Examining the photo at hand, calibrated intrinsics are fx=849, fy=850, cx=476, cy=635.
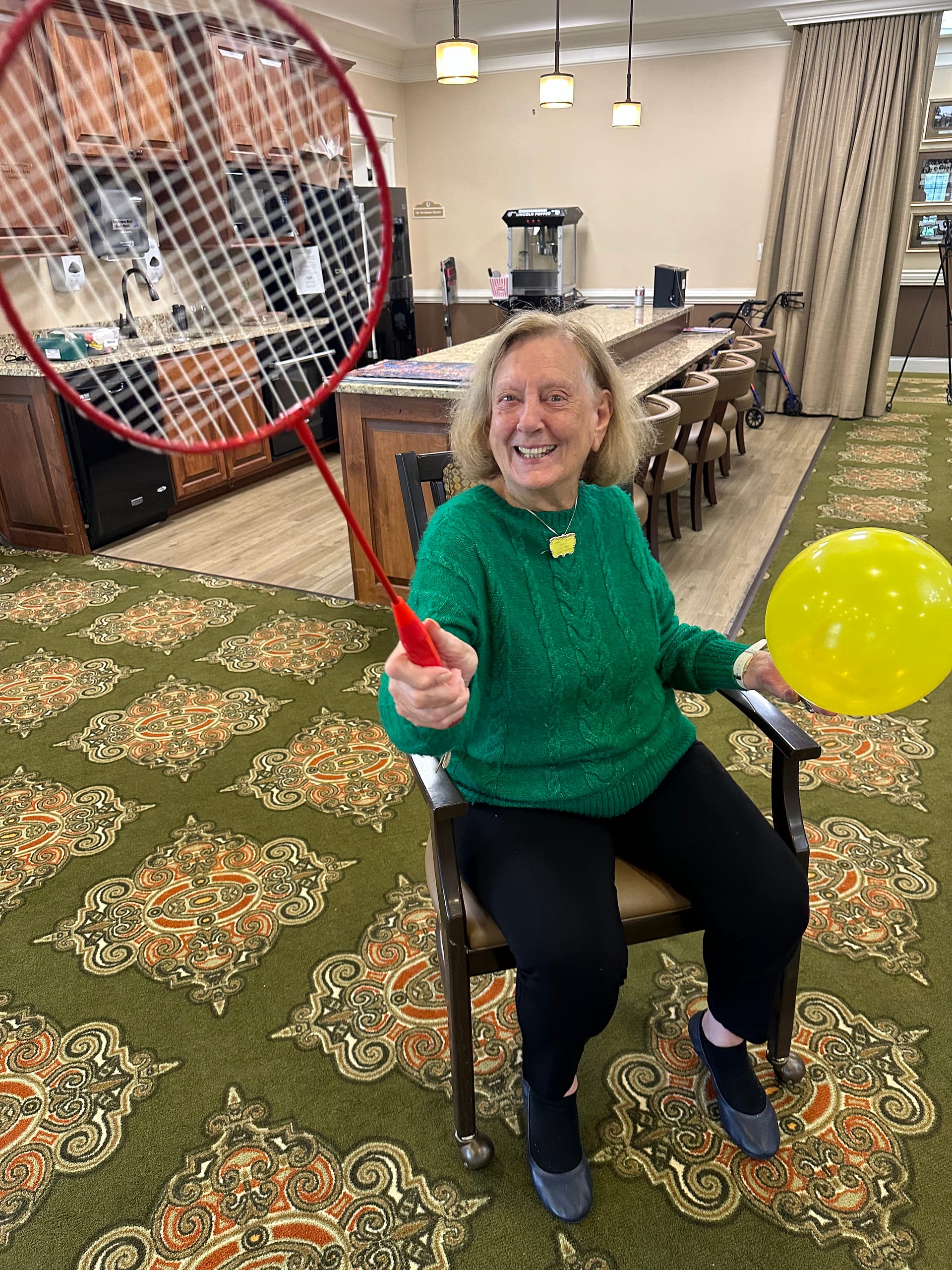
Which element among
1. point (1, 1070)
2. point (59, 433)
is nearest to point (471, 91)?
point (59, 433)

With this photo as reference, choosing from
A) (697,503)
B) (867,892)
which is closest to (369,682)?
(867,892)

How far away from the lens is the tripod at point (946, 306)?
678 centimetres

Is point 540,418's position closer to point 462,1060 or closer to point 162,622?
point 462,1060

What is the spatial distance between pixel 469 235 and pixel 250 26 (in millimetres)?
7821

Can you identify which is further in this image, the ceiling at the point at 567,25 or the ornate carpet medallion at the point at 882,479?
the ceiling at the point at 567,25

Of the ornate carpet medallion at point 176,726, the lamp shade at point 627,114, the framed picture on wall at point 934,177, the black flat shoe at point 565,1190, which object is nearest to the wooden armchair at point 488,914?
the black flat shoe at point 565,1190

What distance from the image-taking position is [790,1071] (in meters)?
1.58

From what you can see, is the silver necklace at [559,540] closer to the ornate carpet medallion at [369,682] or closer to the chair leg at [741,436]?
the ornate carpet medallion at [369,682]

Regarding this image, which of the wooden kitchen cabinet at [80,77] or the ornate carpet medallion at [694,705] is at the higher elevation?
the wooden kitchen cabinet at [80,77]

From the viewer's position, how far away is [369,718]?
2.80m

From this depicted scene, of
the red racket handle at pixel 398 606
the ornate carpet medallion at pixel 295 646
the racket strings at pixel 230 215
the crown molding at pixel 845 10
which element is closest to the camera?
the red racket handle at pixel 398 606

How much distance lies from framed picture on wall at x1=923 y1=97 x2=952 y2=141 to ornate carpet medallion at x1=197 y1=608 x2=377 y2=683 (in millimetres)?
8320

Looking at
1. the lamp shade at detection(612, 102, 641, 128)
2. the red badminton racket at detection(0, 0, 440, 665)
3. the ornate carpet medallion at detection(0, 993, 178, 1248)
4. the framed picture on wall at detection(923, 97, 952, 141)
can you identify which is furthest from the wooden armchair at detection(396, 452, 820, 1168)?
the framed picture on wall at detection(923, 97, 952, 141)

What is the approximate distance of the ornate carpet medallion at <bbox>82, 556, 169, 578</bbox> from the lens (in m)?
4.11
